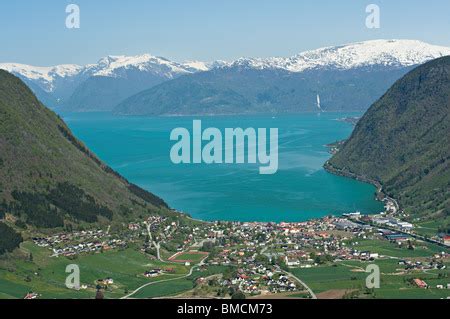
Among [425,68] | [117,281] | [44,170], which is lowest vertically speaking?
[117,281]

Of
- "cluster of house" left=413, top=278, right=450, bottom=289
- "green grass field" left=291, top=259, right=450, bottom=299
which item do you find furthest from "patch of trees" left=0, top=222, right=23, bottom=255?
"cluster of house" left=413, top=278, right=450, bottom=289

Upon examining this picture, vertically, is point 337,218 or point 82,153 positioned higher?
point 82,153

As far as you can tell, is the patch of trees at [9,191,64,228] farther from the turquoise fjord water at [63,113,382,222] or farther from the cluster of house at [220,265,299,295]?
the cluster of house at [220,265,299,295]

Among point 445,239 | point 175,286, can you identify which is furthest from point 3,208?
point 445,239

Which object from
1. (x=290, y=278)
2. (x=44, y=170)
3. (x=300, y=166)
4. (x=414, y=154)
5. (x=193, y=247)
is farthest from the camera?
(x=300, y=166)

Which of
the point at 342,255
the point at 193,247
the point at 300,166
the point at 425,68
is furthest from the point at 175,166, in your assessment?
the point at 342,255

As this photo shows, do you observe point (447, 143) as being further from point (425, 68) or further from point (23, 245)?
point (23, 245)

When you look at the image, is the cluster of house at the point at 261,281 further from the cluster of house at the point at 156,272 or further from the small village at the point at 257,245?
the cluster of house at the point at 156,272

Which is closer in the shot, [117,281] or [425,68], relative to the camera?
[117,281]
